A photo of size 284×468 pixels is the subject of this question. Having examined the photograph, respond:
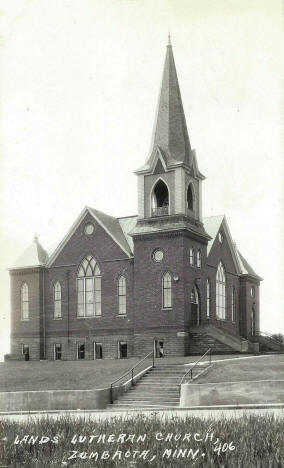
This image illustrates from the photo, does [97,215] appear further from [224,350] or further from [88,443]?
[88,443]

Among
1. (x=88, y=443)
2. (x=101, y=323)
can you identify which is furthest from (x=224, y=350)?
(x=88, y=443)

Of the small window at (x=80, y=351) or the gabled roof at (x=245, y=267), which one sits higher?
the gabled roof at (x=245, y=267)

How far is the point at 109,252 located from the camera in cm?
4338

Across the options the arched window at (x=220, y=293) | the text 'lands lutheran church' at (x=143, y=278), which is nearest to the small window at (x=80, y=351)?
the text 'lands lutheran church' at (x=143, y=278)

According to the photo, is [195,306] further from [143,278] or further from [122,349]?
[122,349]

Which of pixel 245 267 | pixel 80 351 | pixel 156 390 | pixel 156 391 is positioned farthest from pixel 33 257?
pixel 156 391

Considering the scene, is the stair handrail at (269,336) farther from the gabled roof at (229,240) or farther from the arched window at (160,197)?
the arched window at (160,197)

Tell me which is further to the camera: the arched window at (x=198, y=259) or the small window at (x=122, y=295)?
the small window at (x=122, y=295)

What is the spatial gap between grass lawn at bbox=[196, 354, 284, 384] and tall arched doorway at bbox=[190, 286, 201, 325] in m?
10.4

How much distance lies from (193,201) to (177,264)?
17.2ft

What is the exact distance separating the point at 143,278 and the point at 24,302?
10252 millimetres

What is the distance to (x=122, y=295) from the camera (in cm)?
4269

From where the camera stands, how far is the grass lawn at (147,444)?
9055mm

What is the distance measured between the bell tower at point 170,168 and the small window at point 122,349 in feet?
26.5
